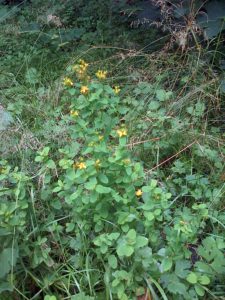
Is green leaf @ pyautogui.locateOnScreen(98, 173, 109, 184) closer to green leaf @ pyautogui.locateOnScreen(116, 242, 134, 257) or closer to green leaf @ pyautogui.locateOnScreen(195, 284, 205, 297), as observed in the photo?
green leaf @ pyautogui.locateOnScreen(116, 242, 134, 257)

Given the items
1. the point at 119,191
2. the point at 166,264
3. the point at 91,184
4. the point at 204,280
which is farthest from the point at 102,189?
the point at 204,280

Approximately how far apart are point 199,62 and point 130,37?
1078 millimetres

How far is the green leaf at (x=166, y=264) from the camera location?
168 centimetres

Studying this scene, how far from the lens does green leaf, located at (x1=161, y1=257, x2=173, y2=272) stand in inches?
66.2

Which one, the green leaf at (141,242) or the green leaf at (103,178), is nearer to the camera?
the green leaf at (141,242)

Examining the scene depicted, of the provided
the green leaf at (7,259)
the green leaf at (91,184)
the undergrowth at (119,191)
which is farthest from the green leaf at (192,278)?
the green leaf at (7,259)

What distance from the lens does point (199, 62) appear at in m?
2.95

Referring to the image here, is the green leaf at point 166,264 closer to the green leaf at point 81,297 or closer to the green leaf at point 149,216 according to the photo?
the green leaf at point 149,216

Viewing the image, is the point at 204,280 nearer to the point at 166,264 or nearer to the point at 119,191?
the point at 166,264

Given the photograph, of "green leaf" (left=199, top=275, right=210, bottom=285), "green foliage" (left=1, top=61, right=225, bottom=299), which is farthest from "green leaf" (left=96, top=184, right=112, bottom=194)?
"green leaf" (left=199, top=275, right=210, bottom=285)

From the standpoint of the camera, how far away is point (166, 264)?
1.70 meters

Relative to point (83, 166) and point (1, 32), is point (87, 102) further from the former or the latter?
point (1, 32)

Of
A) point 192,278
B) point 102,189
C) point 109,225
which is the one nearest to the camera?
point 192,278

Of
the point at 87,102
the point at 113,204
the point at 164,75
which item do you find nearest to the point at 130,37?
the point at 164,75
